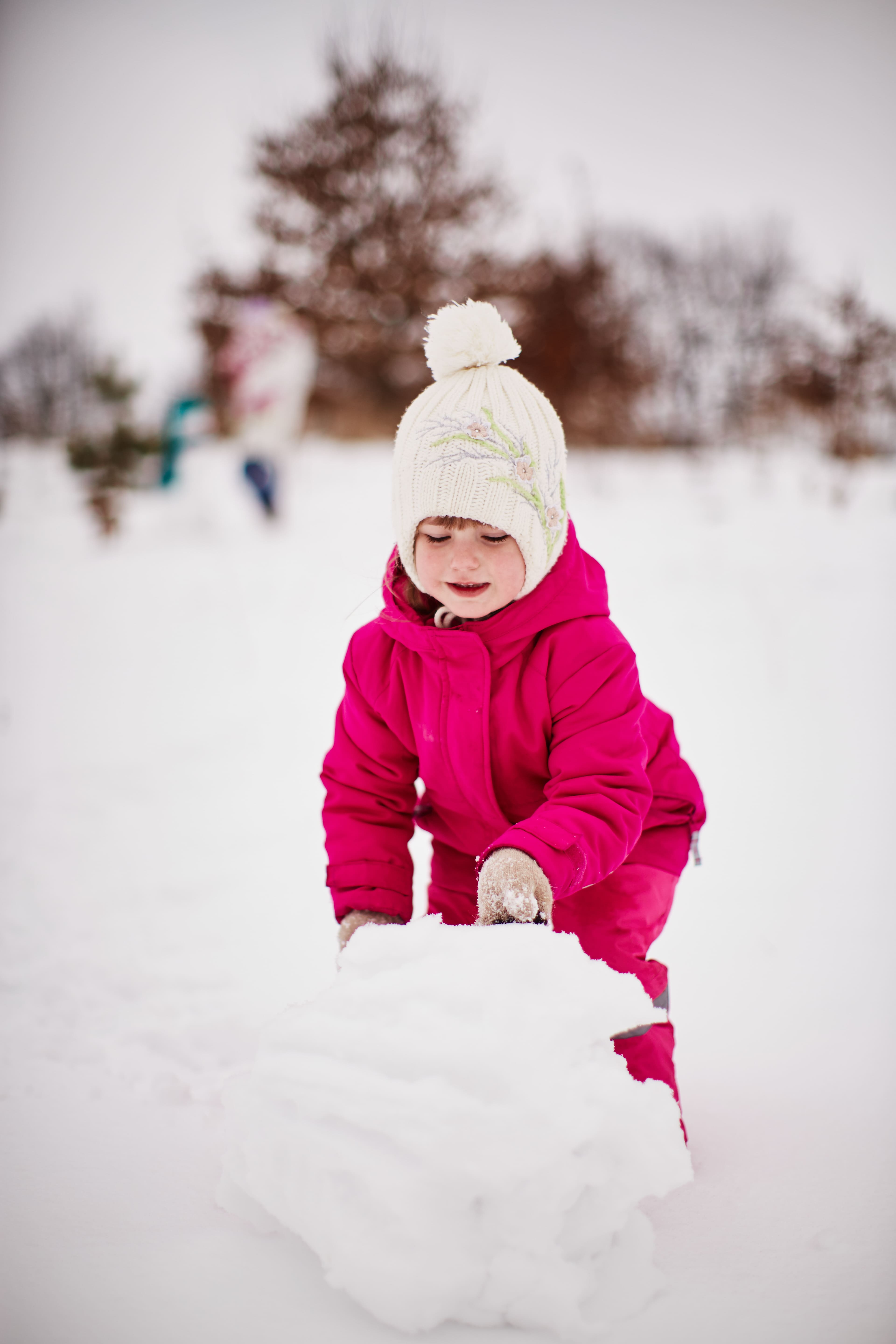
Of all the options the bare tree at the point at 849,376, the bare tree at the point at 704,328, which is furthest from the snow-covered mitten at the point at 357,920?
the bare tree at the point at 704,328

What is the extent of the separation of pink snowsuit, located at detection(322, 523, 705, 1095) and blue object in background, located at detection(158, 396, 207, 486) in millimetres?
5532

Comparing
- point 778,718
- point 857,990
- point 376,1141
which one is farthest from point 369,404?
point 376,1141

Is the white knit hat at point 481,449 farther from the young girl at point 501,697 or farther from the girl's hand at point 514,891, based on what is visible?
the girl's hand at point 514,891

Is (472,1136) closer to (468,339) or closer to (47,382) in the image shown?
(468,339)

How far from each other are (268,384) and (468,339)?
22.2 ft

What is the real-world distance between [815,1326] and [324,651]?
12.8 ft

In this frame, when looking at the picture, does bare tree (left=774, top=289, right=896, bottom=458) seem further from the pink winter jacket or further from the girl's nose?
the girl's nose

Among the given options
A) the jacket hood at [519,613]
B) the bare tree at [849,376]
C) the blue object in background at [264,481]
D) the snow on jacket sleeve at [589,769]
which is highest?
the bare tree at [849,376]

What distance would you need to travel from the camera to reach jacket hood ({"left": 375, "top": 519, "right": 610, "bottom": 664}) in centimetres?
147

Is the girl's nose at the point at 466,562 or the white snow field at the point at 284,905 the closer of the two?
the white snow field at the point at 284,905

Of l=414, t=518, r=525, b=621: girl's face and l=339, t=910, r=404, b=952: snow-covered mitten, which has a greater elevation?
l=414, t=518, r=525, b=621: girl's face

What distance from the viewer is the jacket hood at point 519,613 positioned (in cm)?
147

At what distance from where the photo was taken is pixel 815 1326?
102 cm

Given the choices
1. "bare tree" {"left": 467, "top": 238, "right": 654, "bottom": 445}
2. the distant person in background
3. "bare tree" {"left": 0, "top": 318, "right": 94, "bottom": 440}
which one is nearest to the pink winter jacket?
"bare tree" {"left": 0, "top": 318, "right": 94, "bottom": 440}
